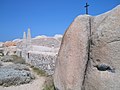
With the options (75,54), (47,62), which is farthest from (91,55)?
(47,62)

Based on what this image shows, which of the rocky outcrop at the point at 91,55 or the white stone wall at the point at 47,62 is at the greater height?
the rocky outcrop at the point at 91,55

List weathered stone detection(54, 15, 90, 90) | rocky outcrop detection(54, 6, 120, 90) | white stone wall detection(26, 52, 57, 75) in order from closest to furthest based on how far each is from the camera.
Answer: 1. rocky outcrop detection(54, 6, 120, 90)
2. weathered stone detection(54, 15, 90, 90)
3. white stone wall detection(26, 52, 57, 75)

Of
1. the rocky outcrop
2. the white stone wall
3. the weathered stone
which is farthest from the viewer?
the white stone wall

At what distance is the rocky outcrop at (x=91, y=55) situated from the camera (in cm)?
239

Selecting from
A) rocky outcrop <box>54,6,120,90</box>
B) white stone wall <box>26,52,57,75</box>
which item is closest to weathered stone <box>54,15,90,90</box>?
rocky outcrop <box>54,6,120,90</box>

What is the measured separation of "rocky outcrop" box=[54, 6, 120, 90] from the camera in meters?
2.39

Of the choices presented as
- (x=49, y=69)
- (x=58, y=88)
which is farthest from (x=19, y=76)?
(x=58, y=88)

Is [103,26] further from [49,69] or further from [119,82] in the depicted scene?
[49,69]

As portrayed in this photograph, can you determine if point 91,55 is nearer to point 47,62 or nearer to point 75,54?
point 75,54

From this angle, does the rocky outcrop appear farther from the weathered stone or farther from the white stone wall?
the white stone wall

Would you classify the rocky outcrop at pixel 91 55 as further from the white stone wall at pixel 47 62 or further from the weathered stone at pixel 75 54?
the white stone wall at pixel 47 62

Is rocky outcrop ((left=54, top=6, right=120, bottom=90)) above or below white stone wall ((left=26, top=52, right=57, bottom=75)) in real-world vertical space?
above

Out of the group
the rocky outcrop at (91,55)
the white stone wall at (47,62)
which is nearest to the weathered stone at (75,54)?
the rocky outcrop at (91,55)

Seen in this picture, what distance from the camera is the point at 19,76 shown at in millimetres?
9445
